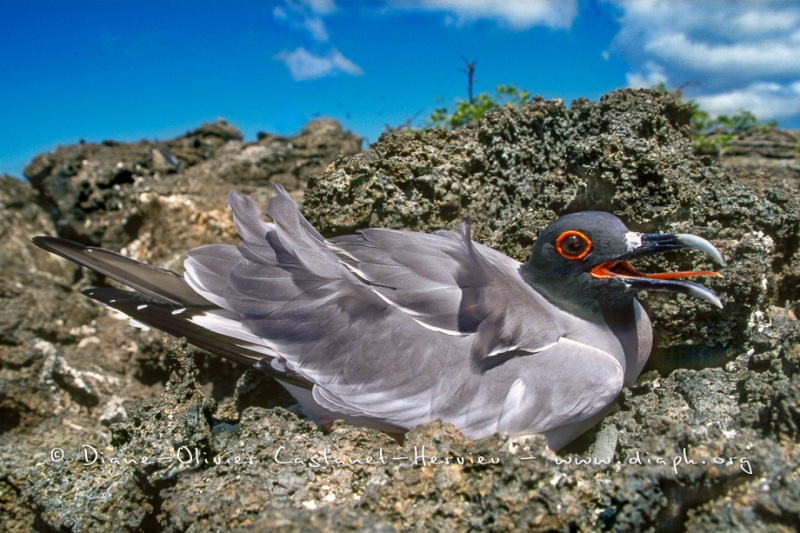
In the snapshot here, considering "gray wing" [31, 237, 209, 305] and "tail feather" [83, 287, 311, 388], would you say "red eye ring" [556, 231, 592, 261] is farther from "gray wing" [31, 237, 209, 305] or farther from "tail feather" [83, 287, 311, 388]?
"gray wing" [31, 237, 209, 305]

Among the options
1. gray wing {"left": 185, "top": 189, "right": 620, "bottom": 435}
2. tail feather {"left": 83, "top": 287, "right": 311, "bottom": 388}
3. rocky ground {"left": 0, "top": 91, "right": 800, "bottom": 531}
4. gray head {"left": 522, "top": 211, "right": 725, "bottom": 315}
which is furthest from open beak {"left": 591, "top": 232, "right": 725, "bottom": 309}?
tail feather {"left": 83, "top": 287, "right": 311, "bottom": 388}

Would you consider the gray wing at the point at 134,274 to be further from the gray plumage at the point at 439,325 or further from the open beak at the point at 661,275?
the open beak at the point at 661,275

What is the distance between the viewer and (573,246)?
3.17 meters

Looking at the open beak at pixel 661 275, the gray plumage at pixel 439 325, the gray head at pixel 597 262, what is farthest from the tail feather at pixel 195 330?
the open beak at pixel 661 275

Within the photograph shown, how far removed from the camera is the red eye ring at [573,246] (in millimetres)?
3143

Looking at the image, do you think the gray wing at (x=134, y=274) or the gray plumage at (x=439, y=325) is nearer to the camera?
the gray plumage at (x=439, y=325)

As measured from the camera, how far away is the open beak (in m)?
2.96

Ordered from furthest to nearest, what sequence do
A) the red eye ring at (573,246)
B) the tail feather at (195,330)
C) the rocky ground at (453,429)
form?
the tail feather at (195,330) → the red eye ring at (573,246) → the rocky ground at (453,429)

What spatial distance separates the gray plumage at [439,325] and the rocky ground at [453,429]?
0.24 metres

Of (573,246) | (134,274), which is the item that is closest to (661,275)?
(573,246)

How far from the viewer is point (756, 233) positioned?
376cm

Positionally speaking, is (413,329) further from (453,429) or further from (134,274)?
(134,274)

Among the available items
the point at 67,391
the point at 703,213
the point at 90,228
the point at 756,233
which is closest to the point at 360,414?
the point at 703,213

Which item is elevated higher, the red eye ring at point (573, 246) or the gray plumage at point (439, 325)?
the red eye ring at point (573, 246)
